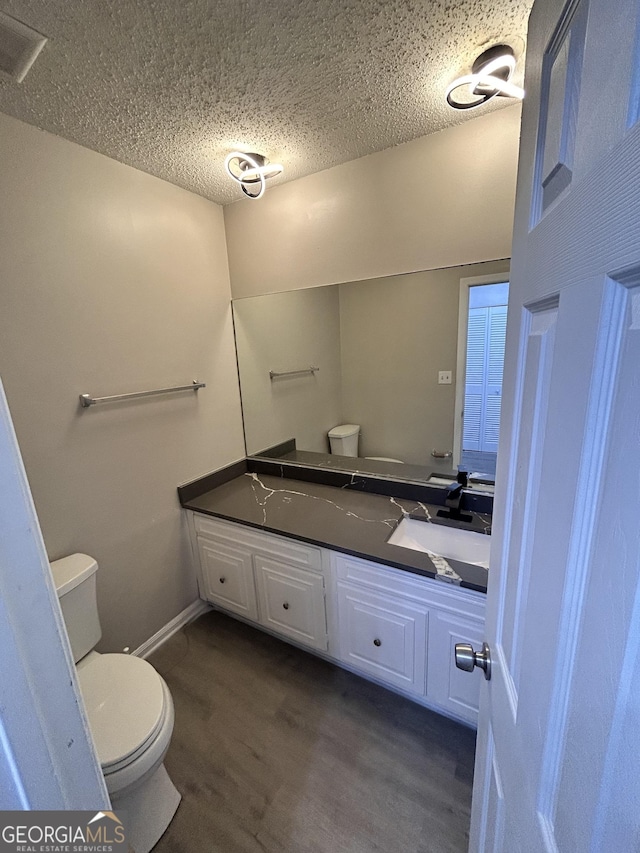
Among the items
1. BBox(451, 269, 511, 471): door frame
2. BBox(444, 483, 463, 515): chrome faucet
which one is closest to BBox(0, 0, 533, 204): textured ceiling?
BBox(451, 269, 511, 471): door frame

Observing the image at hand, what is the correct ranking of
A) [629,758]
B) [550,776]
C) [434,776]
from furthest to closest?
[434,776], [550,776], [629,758]

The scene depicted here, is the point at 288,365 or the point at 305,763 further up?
the point at 288,365

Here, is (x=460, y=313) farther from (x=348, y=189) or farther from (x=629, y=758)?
(x=629, y=758)

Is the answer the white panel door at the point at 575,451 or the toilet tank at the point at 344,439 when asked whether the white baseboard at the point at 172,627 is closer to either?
the toilet tank at the point at 344,439

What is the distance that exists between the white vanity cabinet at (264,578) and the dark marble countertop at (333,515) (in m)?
0.08

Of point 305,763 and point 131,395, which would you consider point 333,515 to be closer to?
point 305,763

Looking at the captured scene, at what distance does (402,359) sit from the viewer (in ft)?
5.85

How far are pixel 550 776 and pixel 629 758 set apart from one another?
0.22 meters

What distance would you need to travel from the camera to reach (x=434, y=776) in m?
1.24

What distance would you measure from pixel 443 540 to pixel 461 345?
0.91 meters

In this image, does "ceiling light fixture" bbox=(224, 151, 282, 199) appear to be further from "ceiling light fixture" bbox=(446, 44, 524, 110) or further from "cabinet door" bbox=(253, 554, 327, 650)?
"cabinet door" bbox=(253, 554, 327, 650)

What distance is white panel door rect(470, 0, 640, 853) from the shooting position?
0.27 m

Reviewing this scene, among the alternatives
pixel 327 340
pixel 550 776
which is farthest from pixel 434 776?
pixel 327 340

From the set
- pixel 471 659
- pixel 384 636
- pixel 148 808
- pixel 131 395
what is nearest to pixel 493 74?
pixel 471 659
